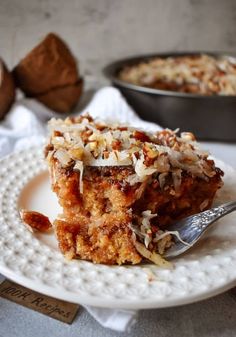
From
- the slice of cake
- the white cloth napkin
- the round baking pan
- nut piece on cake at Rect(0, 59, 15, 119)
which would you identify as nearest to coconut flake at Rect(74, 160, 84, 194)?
the slice of cake

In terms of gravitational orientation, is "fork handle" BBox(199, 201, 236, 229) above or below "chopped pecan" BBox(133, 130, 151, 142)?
below

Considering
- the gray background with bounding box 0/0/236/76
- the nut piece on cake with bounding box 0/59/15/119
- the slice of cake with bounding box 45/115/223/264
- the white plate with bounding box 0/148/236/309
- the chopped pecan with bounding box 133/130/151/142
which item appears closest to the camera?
the white plate with bounding box 0/148/236/309

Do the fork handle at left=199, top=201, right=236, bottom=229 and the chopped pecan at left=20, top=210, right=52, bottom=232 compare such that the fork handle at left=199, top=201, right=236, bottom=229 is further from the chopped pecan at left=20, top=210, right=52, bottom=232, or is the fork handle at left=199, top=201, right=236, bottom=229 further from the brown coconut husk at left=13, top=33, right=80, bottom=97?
the brown coconut husk at left=13, top=33, right=80, bottom=97

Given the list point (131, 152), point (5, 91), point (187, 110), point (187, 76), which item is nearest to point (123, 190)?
point (131, 152)

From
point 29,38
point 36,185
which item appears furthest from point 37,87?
point 36,185

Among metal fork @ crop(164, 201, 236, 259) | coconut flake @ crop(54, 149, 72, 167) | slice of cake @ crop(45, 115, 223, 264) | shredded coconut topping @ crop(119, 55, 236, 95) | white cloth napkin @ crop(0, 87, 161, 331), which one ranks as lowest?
white cloth napkin @ crop(0, 87, 161, 331)

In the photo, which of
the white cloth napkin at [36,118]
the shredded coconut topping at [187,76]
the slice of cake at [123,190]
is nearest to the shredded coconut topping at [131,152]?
the slice of cake at [123,190]

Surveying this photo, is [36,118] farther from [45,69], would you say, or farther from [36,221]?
[36,221]
